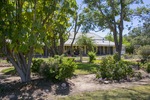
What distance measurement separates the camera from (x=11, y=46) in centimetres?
787

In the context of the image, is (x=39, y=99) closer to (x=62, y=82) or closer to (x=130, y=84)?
(x=62, y=82)

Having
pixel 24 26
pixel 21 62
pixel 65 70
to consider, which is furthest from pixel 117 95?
pixel 21 62

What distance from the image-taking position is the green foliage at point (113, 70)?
9602mm

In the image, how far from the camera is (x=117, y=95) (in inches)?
281

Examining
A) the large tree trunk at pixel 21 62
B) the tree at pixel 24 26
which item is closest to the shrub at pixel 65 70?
the tree at pixel 24 26

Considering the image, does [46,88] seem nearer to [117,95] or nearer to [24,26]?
[24,26]

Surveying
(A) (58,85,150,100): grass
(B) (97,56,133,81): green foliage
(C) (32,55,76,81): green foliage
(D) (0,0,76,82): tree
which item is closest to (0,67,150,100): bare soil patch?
(C) (32,55,76,81): green foliage

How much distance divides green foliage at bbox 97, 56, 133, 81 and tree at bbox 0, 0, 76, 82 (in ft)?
10.5

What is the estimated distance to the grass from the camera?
680cm

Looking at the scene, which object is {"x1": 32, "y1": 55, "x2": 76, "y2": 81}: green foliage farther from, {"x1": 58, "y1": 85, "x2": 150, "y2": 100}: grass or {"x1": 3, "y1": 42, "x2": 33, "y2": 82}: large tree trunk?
{"x1": 58, "y1": 85, "x2": 150, "y2": 100}: grass

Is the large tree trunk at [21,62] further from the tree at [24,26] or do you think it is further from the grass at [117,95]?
the grass at [117,95]

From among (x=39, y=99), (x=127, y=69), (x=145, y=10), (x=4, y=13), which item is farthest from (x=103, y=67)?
(x=145, y=10)

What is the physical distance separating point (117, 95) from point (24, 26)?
4.28 meters

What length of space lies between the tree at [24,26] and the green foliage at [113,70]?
10.5 feet
